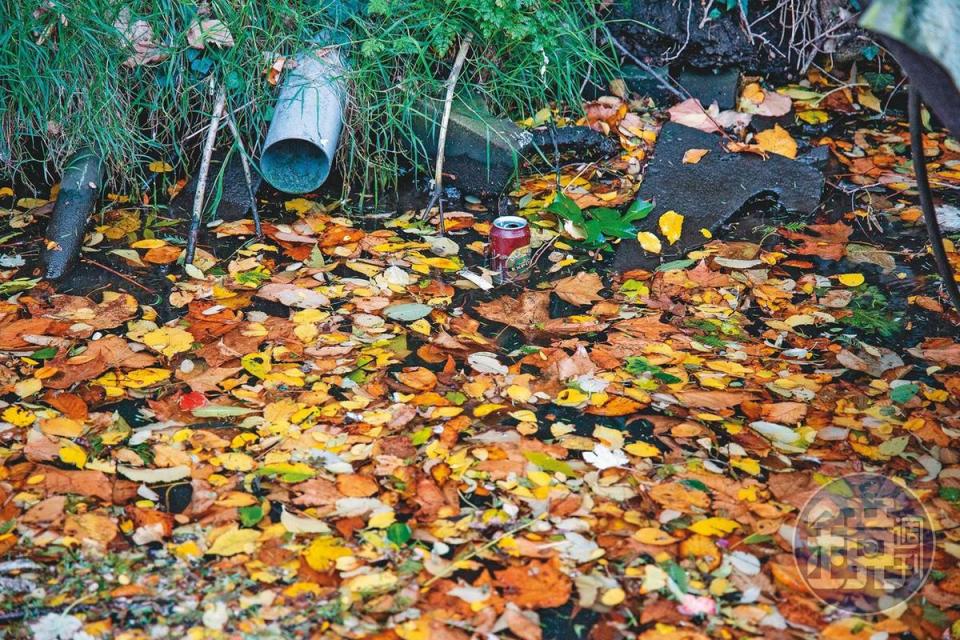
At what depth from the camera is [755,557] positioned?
2016mm

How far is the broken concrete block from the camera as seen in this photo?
3.63 meters

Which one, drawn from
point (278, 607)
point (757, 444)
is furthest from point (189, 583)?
point (757, 444)

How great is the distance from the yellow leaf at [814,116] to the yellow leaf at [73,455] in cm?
325

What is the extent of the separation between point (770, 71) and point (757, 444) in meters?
2.46

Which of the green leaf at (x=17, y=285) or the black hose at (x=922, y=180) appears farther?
the green leaf at (x=17, y=285)

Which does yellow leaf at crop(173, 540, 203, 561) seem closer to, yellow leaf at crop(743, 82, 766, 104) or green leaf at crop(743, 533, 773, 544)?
green leaf at crop(743, 533, 773, 544)

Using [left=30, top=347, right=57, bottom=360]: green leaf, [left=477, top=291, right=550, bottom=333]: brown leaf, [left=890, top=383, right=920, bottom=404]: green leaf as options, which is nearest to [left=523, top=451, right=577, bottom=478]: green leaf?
[left=477, top=291, right=550, bottom=333]: brown leaf

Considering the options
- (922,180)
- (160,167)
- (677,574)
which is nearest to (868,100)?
(922,180)

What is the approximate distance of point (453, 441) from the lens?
2369 mm

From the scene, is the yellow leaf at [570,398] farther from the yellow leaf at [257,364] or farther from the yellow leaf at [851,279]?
the yellow leaf at [851,279]

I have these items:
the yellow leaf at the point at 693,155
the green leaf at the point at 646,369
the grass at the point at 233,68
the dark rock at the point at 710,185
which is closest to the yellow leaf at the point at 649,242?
the dark rock at the point at 710,185

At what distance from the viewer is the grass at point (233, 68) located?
11.0ft

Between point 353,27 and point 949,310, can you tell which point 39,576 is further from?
point 949,310

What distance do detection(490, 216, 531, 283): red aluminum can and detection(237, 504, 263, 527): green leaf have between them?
1.30 m
